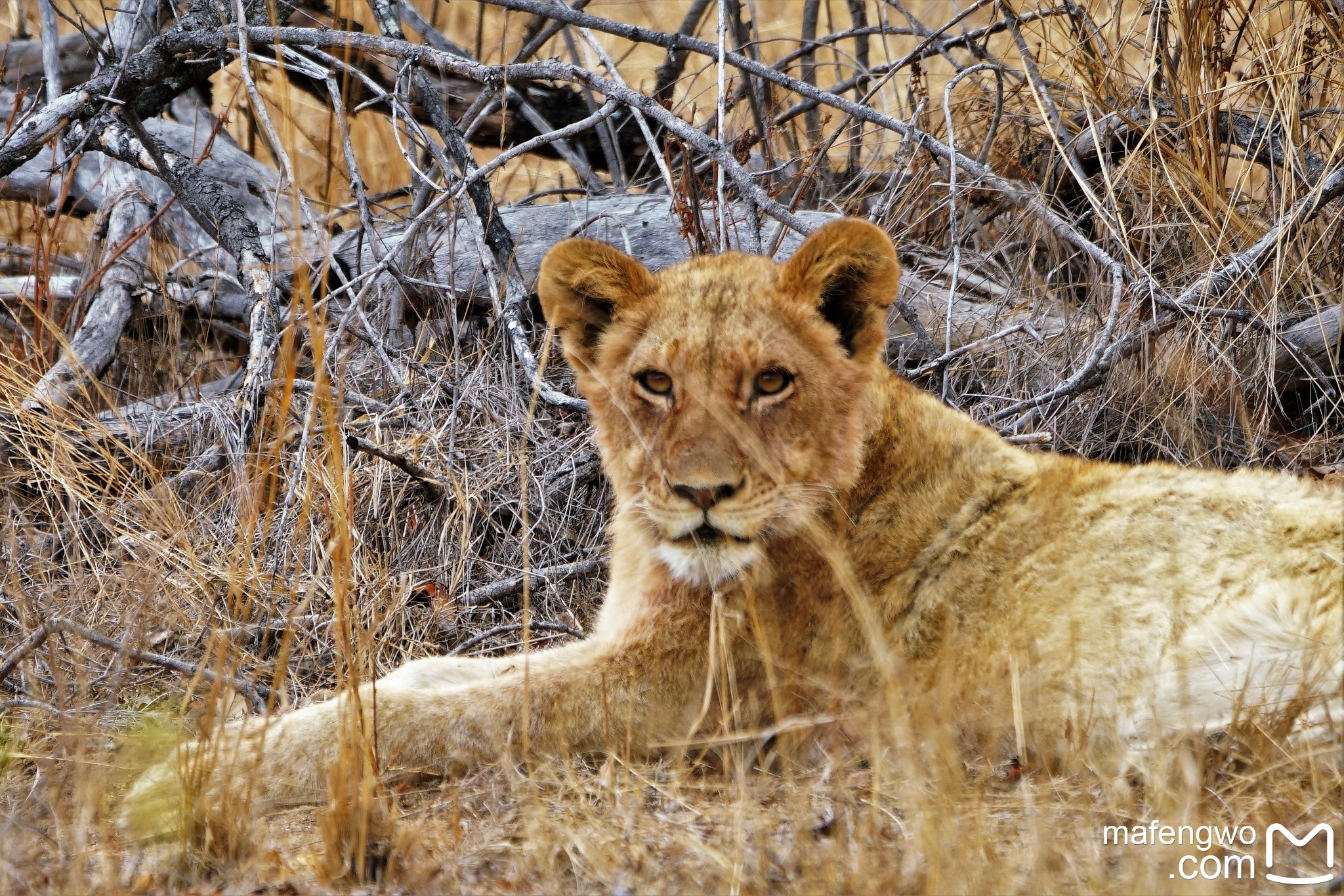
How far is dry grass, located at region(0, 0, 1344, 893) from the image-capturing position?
265 centimetres

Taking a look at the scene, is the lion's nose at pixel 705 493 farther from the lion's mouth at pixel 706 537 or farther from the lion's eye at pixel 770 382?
the lion's eye at pixel 770 382

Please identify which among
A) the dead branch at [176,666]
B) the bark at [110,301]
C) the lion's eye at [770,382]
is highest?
the bark at [110,301]

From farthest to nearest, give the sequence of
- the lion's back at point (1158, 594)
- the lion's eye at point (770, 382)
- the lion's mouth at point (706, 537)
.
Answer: the lion's eye at point (770, 382), the lion's mouth at point (706, 537), the lion's back at point (1158, 594)

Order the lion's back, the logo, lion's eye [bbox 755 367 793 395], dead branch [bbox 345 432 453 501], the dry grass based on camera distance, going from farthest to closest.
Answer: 1. dead branch [bbox 345 432 453 501]
2. lion's eye [bbox 755 367 793 395]
3. the lion's back
4. the dry grass
5. the logo

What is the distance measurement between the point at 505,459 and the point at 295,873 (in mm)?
2487

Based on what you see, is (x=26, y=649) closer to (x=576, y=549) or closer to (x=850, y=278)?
(x=576, y=549)

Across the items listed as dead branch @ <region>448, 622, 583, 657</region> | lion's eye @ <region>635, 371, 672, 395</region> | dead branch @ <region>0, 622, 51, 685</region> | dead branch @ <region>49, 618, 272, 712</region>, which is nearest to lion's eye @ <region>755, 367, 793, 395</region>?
lion's eye @ <region>635, 371, 672, 395</region>

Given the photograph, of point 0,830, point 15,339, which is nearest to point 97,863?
point 0,830

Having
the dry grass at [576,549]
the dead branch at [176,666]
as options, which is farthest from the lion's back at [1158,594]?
the dead branch at [176,666]

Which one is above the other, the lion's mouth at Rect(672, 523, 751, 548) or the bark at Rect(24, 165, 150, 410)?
the bark at Rect(24, 165, 150, 410)

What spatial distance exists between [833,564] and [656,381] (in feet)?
2.39

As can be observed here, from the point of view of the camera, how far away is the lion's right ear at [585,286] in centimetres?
367

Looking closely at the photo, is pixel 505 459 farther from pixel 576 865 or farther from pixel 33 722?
pixel 576 865

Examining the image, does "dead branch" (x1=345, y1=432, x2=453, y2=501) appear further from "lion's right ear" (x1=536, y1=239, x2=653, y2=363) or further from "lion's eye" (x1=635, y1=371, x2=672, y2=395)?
"lion's eye" (x1=635, y1=371, x2=672, y2=395)
